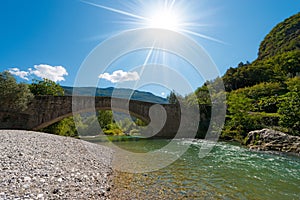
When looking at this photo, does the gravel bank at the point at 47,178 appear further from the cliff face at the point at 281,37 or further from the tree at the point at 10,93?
the cliff face at the point at 281,37

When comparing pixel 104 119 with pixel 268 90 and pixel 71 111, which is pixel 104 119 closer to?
pixel 71 111

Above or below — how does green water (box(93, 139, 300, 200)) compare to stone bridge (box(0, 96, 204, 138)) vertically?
below

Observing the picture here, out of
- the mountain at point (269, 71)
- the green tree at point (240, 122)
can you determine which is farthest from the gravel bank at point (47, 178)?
the mountain at point (269, 71)

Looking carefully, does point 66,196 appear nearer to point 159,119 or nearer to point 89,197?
point 89,197

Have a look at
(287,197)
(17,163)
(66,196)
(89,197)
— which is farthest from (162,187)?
(17,163)

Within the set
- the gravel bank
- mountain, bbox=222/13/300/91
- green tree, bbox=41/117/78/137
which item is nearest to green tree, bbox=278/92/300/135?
the gravel bank

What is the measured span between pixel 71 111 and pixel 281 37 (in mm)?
81418

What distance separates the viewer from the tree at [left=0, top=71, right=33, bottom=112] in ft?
44.8

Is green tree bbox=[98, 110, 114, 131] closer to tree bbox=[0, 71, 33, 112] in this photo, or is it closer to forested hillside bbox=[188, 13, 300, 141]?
forested hillside bbox=[188, 13, 300, 141]

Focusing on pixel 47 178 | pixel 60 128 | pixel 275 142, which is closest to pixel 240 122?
pixel 275 142

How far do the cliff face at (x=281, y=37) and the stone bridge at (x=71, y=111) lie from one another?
5765 centimetres

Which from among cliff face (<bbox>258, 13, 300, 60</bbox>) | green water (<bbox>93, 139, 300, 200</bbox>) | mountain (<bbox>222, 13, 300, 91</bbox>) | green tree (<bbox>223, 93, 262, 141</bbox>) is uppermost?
cliff face (<bbox>258, 13, 300, 60</bbox>)

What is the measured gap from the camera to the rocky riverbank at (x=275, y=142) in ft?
35.6

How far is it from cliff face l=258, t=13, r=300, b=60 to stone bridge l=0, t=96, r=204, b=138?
189 ft
